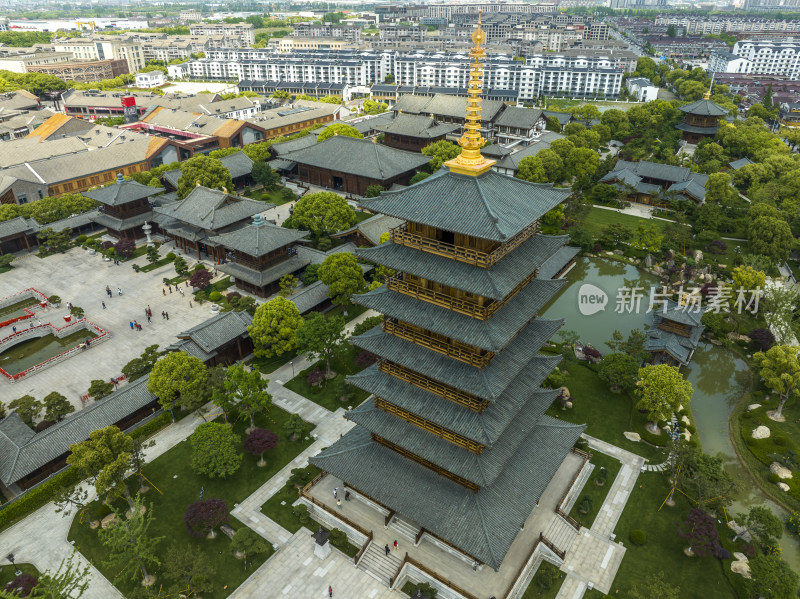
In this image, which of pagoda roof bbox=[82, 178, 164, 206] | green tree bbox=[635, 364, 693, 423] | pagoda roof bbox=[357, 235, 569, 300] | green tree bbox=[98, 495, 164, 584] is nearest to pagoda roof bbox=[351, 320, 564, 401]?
pagoda roof bbox=[357, 235, 569, 300]

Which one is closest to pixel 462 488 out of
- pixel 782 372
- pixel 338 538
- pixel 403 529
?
pixel 403 529

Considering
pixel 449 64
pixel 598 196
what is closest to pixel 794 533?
pixel 598 196

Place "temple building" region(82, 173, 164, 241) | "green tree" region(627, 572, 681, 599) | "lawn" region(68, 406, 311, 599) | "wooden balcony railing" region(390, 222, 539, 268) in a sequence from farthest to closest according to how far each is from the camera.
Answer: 1. "temple building" region(82, 173, 164, 241)
2. "lawn" region(68, 406, 311, 599)
3. "green tree" region(627, 572, 681, 599)
4. "wooden balcony railing" region(390, 222, 539, 268)

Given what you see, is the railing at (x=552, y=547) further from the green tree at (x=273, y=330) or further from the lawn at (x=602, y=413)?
the green tree at (x=273, y=330)

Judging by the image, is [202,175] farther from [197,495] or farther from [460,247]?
[460,247]

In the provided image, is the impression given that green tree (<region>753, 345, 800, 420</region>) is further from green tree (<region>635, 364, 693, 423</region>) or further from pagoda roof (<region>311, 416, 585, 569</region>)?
pagoda roof (<region>311, 416, 585, 569</region>)
